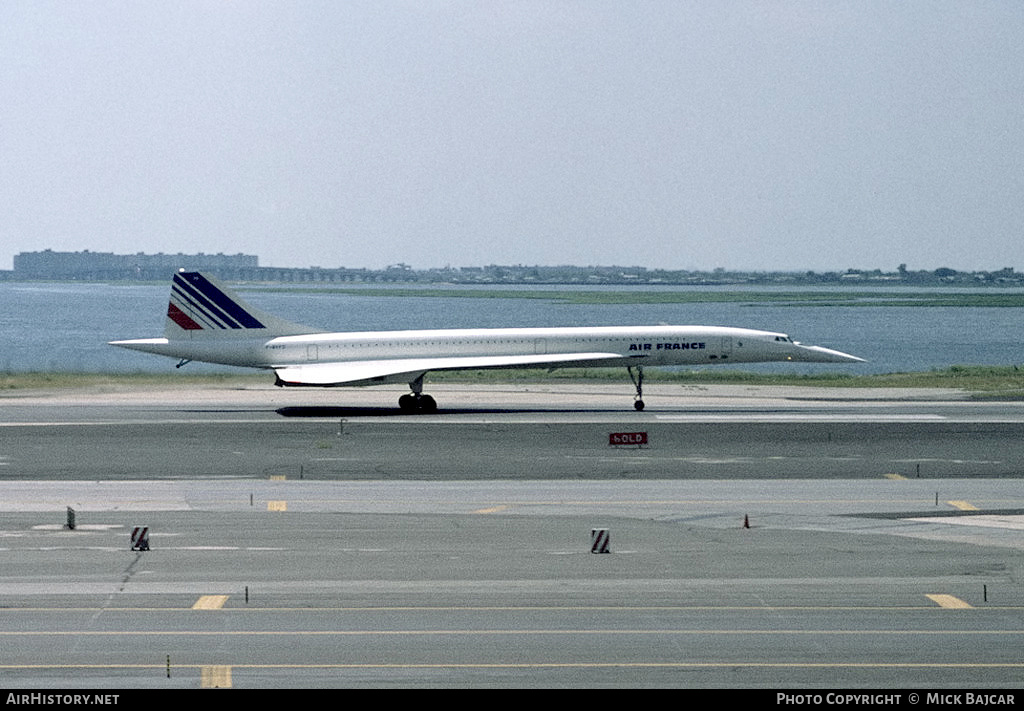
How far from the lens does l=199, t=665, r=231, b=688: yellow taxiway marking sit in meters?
18.8

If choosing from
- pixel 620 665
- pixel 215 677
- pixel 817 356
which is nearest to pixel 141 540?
pixel 215 677

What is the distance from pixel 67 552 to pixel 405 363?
34917mm

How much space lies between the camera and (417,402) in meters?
62.2

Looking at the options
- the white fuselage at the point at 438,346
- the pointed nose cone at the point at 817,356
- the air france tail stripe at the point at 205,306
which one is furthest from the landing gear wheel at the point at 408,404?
the pointed nose cone at the point at 817,356

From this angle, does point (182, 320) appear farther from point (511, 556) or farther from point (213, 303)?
point (511, 556)

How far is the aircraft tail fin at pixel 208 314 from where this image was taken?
63.2 meters

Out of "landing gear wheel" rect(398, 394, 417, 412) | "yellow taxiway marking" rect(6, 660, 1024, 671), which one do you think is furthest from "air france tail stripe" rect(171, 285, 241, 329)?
"yellow taxiway marking" rect(6, 660, 1024, 671)

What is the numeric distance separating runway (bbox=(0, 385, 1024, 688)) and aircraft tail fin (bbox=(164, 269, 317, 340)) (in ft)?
31.3

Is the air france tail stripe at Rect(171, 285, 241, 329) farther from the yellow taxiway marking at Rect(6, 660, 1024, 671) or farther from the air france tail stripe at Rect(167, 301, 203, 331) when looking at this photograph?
the yellow taxiway marking at Rect(6, 660, 1024, 671)

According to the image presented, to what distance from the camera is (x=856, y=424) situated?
55.3 m

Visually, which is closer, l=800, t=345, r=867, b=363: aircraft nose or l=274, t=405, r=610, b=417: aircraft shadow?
l=274, t=405, r=610, b=417: aircraft shadow

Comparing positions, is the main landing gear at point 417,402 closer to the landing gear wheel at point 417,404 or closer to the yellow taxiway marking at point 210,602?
the landing gear wheel at point 417,404

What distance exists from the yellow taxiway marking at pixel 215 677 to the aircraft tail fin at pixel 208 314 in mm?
44728
